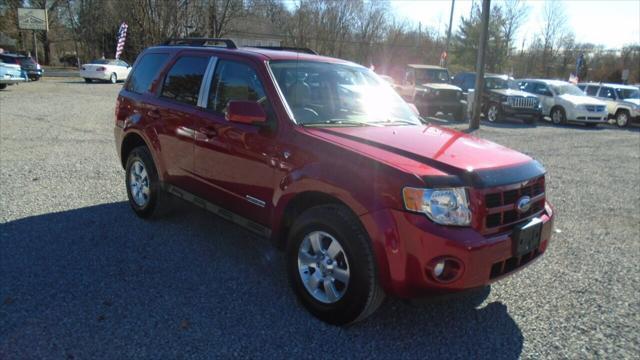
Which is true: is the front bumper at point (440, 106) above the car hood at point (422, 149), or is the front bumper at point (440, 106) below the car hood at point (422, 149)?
below

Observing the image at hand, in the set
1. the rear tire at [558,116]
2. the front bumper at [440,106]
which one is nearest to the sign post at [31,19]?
the front bumper at [440,106]

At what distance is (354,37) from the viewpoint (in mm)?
49000

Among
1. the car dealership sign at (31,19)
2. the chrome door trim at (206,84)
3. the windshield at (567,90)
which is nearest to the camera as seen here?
the chrome door trim at (206,84)

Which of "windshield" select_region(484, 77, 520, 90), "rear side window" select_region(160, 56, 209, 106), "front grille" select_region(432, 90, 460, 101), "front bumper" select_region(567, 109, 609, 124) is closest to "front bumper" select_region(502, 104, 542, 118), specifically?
"front bumper" select_region(567, 109, 609, 124)

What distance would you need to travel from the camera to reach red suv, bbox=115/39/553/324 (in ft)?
9.39

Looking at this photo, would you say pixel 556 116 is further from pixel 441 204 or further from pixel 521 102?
pixel 441 204

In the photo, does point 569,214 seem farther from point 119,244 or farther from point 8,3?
point 8,3

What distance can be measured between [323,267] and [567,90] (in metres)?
20.8

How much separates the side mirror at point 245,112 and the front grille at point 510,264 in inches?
74.7

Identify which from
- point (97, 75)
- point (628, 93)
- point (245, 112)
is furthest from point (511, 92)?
point (97, 75)

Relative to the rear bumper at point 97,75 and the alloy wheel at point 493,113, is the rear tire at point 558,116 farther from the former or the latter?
the rear bumper at point 97,75

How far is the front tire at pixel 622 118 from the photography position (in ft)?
65.9

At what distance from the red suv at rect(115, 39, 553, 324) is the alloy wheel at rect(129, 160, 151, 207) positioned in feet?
0.68

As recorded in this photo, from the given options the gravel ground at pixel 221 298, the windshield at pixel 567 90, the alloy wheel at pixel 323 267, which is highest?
the windshield at pixel 567 90
